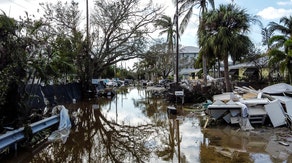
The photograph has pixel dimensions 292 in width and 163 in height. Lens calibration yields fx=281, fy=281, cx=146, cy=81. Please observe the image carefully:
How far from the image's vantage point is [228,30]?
16.8m

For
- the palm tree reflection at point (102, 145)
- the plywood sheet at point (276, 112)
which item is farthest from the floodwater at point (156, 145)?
the plywood sheet at point (276, 112)

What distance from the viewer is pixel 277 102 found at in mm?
10438

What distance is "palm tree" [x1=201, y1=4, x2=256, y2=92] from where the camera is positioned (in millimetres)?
16516

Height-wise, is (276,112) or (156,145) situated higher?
(276,112)

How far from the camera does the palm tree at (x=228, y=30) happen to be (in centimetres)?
1652

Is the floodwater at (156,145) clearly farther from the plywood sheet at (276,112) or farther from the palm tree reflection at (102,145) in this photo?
the plywood sheet at (276,112)

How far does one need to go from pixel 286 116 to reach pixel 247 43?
7.37 m

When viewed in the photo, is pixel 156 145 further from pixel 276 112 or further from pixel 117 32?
pixel 117 32

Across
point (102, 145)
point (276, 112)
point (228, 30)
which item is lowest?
point (102, 145)

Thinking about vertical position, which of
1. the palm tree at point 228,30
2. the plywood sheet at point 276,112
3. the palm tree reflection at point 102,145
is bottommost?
the palm tree reflection at point 102,145

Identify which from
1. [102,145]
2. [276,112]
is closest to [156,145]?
[102,145]

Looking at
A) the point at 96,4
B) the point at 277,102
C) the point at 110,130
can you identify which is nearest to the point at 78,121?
the point at 110,130

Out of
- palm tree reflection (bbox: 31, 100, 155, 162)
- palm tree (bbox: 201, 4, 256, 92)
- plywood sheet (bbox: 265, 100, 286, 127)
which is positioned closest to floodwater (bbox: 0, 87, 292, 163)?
palm tree reflection (bbox: 31, 100, 155, 162)

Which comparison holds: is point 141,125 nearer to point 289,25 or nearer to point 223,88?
point 223,88
